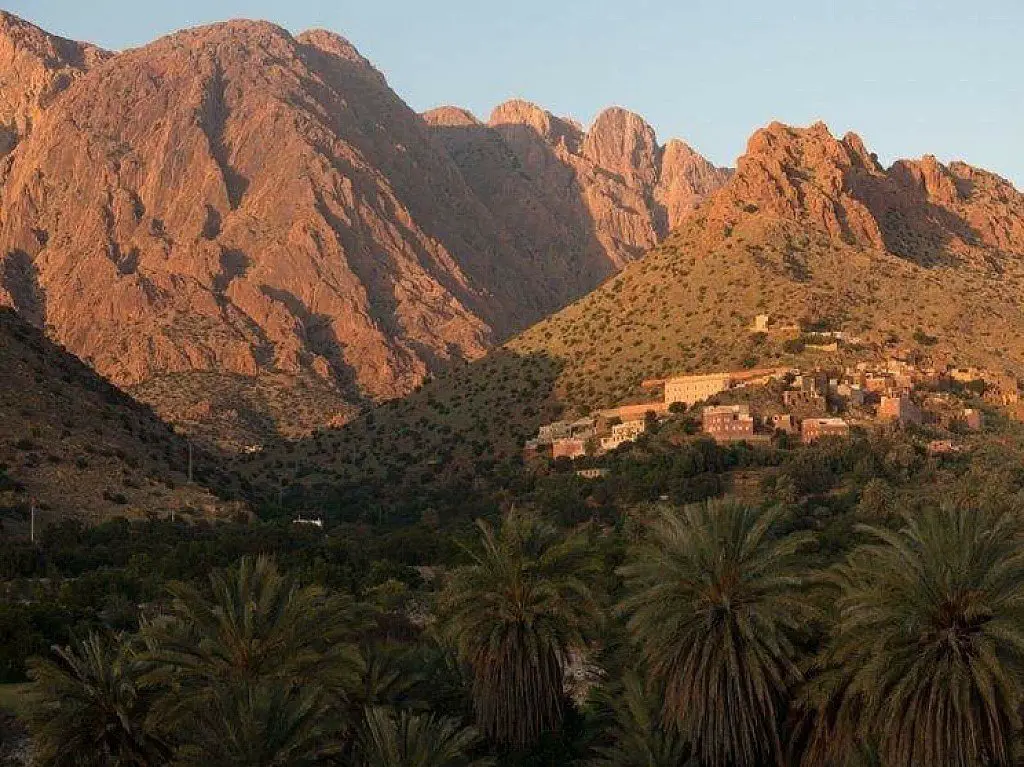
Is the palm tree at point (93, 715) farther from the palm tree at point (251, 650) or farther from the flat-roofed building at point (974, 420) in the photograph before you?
the flat-roofed building at point (974, 420)

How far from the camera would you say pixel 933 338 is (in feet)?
388

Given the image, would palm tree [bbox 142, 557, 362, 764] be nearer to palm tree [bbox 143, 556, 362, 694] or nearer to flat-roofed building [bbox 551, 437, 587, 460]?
palm tree [bbox 143, 556, 362, 694]

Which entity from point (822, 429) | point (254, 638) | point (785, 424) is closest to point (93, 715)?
point (254, 638)

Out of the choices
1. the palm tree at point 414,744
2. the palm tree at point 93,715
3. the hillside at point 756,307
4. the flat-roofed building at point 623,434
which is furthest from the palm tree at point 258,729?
the hillside at point 756,307

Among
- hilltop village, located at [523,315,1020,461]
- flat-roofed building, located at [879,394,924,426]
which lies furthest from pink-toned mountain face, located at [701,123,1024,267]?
flat-roofed building, located at [879,394,924,426]

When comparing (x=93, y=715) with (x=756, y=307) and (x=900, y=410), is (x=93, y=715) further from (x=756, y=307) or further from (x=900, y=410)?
(x=756, y=307)

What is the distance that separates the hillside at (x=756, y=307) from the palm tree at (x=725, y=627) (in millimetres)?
80212

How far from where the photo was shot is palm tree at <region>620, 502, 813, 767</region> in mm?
30125

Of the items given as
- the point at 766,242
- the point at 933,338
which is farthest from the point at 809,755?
the point at 766,242

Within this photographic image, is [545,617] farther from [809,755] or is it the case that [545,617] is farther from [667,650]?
[809,755]

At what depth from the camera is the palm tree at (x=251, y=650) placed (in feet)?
96.7

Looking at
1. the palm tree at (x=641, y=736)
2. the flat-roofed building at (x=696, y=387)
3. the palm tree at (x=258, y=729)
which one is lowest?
the palm tree at (x=641, y=736)

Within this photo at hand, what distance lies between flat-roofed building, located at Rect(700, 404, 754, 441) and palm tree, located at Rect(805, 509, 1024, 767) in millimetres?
68943

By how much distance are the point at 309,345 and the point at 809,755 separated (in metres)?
165
